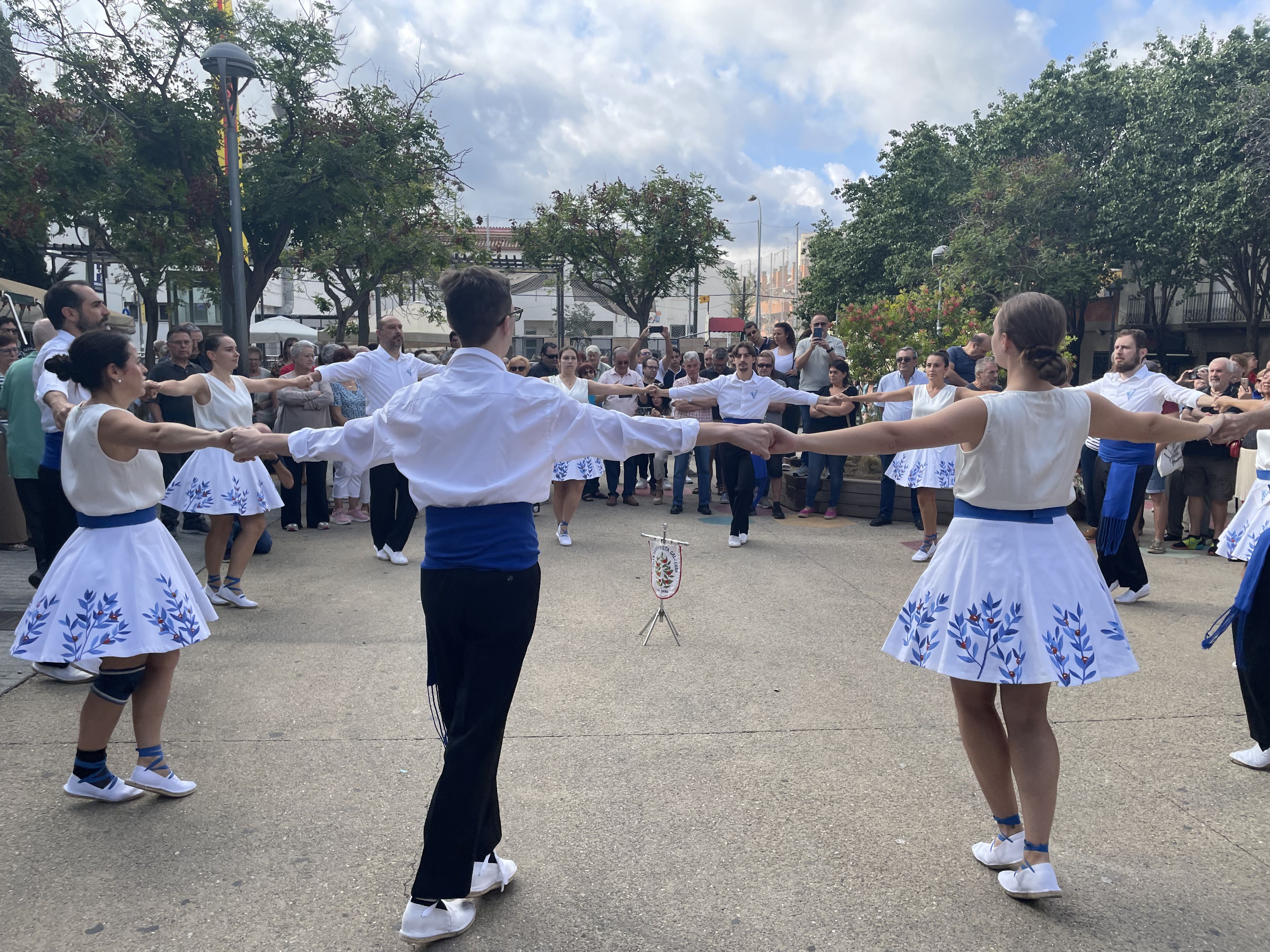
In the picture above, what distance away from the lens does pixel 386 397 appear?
29.5 ft

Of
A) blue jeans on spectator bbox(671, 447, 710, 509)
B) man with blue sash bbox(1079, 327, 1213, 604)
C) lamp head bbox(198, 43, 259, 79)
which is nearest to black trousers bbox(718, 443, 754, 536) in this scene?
blue jeans on spectator bbox(671, 447, 710, 509)

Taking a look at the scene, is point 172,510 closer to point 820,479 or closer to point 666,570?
point 666,570

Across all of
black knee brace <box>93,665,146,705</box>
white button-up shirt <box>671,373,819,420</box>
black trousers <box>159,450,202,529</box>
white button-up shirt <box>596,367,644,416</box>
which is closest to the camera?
black knee brace <box>93,665,146,705</box>

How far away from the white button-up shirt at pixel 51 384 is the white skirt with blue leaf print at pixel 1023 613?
4.73 meters

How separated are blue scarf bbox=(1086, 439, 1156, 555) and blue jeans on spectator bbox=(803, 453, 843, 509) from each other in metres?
4.28

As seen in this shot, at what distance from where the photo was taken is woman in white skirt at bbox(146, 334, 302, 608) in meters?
6.72

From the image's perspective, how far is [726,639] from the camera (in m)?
6.35

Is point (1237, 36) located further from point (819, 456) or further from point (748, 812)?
point (748, 812)

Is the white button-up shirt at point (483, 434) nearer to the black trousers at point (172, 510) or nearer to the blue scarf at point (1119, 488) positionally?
the blue scarf at point (1119, 488)

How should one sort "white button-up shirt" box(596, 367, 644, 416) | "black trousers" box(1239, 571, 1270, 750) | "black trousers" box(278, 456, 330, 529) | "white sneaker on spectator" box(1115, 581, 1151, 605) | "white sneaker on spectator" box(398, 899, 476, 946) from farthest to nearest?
1. "white button-up shirt" box(596, 367, 644, 416)
2. "black trousers" box(278, 456, 330, 529)
3. "white sneaker on spectator" box(1115, 581, 1151, 605)
4. "black trousers" box(1239, 571, 1270, 750)
5. "white sneaker on spectator" box(398, 899, 476, 946)

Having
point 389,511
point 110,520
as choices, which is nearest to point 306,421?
point 389,511

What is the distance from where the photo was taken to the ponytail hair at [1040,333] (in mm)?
3133

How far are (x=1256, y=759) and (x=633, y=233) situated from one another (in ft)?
99.9

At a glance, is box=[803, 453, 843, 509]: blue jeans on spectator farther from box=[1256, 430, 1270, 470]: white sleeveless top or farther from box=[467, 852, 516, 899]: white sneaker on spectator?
box=[467, 852, 516, 899]: white sneaker on spectator
